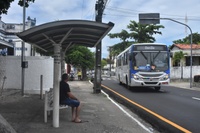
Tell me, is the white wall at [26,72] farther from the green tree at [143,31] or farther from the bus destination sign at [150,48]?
the green tree at [143,31]

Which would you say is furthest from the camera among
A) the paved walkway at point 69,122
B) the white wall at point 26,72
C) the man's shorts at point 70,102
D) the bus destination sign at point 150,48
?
the bus destination sign at point 150,48

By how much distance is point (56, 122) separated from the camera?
26.9ft

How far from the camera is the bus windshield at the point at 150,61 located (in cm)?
2048

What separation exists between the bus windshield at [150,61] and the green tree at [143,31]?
118ft

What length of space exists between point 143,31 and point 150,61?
36.8 metres

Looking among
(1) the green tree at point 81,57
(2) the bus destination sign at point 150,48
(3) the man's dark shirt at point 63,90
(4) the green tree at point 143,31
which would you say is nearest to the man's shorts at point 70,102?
(3) the man's dark shirt at point 63,90

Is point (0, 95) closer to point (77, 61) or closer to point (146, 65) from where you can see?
point (146, 65)

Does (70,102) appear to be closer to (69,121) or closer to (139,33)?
(69,121)

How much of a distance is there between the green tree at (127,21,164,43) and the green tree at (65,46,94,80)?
17.9m

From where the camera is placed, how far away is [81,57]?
39.9 m

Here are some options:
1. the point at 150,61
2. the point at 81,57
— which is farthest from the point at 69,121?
the point at 81,57

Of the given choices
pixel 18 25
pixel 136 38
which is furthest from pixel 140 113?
pixel 136 38

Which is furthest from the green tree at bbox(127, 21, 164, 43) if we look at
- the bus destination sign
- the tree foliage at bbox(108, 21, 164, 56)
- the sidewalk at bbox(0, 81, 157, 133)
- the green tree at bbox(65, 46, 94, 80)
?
the sidewalk at bbox(0, 81, 157, 133)

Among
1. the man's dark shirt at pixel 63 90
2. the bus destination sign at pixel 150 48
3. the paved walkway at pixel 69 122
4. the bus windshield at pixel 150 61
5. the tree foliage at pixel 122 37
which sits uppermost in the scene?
the tree foliage at pixel 122 37
